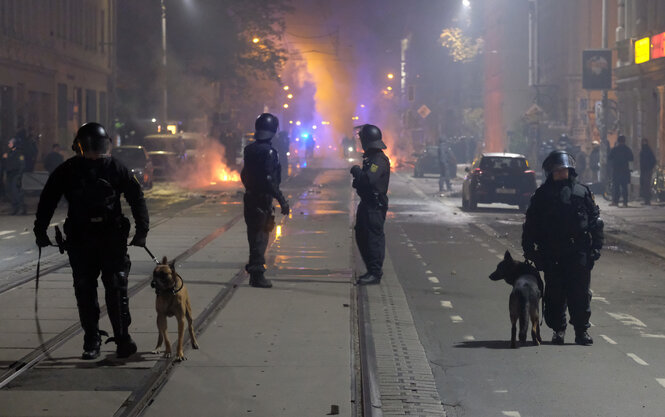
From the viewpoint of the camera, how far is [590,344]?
9.80 meters

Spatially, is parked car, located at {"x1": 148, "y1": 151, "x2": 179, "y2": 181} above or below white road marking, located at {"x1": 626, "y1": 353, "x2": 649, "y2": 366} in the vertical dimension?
A: above

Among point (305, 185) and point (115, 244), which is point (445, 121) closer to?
point (305, 185)

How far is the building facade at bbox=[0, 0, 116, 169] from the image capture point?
4222 cm

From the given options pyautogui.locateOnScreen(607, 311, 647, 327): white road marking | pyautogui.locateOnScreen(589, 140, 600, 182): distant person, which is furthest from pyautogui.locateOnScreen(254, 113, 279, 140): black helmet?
pyautogui.locateOnScreen(589, 140, 600, 182): distant person

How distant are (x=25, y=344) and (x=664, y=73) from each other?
34.5m

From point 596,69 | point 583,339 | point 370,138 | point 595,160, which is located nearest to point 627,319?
point 583,339

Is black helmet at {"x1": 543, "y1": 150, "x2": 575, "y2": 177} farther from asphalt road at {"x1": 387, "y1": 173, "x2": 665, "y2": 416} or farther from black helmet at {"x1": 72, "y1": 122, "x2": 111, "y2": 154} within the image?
black helmet at {"x1": 72, "y1": 122, "x2": 111, "y2": 154}

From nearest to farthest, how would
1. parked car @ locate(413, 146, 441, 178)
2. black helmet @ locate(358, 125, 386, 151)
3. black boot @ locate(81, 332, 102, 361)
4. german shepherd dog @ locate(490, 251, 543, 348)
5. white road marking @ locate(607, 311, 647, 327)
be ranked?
black boot @ locate(81, 332, 102, 361) < german shepherd dog @ locate(490, 251, 543, 348) < white road marking @ locate(607, 311, 647, 327) < black helmet @ locate(358, 125, 386, 151) < parked car @ locate(413, 146, 441, 178)

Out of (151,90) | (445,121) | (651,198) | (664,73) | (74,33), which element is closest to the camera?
(651,198)

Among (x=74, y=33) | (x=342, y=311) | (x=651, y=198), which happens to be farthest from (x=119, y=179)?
→ (x=74, y=33)

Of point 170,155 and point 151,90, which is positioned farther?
point 151,90

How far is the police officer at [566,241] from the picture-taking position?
977cm

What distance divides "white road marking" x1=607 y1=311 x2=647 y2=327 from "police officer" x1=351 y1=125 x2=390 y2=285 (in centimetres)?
309

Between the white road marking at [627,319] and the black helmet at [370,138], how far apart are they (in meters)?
3.74
